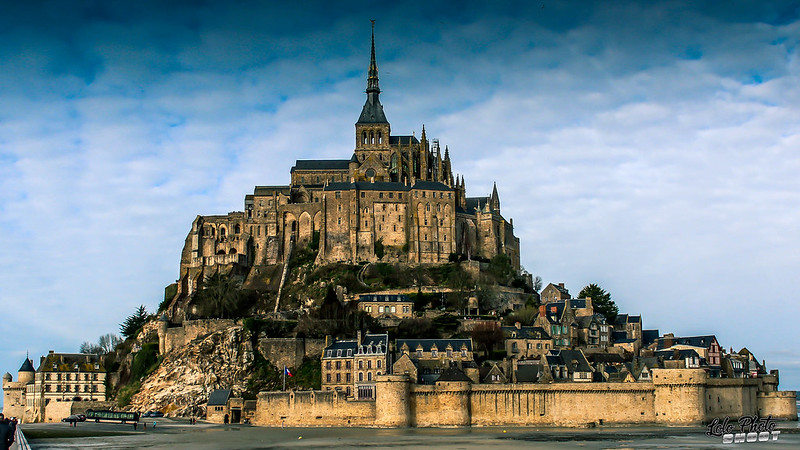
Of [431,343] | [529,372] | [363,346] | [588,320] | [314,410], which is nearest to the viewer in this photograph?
[314,410]

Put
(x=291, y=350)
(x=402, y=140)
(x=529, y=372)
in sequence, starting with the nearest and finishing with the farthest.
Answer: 1. (x=529, y=372)
2. (x=291, y=350)
3. (x=402, y=140)

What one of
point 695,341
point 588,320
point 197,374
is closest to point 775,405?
point 695,341

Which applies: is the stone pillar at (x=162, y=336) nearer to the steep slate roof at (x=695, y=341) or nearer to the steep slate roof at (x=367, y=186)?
the steep slate roof at (x=367, y=186)

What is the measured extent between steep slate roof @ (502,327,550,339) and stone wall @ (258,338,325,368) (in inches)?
588

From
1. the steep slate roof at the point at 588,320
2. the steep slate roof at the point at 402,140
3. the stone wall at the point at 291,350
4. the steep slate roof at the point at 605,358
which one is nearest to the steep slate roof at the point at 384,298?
the stone wall at the point at 291,350

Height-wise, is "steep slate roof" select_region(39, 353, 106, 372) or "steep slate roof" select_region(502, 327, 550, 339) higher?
"steep slate roof" select_region(502, 327, 550, 339)

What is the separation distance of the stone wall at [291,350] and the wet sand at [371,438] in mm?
9165

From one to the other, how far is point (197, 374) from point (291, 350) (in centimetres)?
749

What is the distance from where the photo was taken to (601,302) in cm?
8538

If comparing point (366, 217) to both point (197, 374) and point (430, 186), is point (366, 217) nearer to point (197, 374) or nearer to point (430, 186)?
point (430, 186)

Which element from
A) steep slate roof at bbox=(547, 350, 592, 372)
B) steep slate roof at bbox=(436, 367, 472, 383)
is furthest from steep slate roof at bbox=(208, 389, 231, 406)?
steep slate roof at bbox=(547, 350, 592, 372)

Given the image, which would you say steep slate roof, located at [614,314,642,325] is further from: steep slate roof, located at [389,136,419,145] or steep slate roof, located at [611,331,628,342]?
steep slate roof, located at [389,136,419,145]

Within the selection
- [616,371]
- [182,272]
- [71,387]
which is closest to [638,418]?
[616,371]

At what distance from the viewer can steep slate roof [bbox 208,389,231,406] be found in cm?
6232
